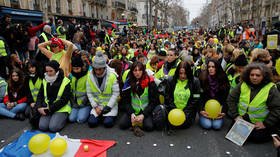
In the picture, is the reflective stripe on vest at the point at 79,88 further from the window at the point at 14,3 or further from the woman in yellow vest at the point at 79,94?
the window at the point at 14,3

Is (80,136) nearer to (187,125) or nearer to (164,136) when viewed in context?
(164,136)

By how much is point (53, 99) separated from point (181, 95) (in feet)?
8.27

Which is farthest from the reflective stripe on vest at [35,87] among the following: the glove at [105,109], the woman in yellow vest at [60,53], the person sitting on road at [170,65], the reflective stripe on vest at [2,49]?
the person sitting on road at [170,65]

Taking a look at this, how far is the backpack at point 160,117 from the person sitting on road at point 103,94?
876 millimetres

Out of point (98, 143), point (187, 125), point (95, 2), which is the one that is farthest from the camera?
point (95, 2)

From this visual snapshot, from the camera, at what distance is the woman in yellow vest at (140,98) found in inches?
160

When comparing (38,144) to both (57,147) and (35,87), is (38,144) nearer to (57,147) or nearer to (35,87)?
(57,147)

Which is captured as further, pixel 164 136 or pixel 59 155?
pixel 164 136

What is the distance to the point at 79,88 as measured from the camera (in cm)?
462

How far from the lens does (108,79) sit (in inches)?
172

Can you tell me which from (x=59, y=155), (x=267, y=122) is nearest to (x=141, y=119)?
(x=59, y=155)

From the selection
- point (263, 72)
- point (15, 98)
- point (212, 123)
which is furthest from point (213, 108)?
point (15, 98)

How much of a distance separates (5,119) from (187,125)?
12.9 feet

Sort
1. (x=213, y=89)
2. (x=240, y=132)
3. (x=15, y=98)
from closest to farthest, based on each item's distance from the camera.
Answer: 1. (x=240, y=132)
2. (x=213, y=89)
3. (x=15, y=98)
